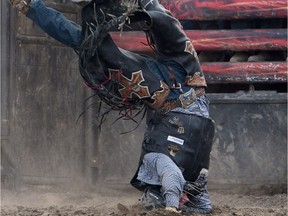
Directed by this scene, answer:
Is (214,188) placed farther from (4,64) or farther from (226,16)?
(4,64)

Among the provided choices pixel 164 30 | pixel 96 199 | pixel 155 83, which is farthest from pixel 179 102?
pixel 96 199

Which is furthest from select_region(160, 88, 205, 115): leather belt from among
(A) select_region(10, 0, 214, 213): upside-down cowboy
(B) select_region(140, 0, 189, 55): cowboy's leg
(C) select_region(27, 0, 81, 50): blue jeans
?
(C) select_region(27, 0, 81, 50): blue jeans

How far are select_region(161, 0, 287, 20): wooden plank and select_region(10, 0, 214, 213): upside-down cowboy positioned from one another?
2.14 metres

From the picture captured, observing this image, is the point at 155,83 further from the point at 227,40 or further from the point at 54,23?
the point at 227,40

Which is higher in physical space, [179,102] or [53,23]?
[53,23]

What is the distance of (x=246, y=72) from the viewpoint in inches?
373

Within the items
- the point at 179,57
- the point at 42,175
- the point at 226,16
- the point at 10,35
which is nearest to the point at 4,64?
the point at 10,35

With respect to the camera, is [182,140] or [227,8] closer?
[182,140]

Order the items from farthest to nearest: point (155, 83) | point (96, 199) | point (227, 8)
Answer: point (227, 8) < point (96, 199) < point (155, 83)

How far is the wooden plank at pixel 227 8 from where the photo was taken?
944 centimetres

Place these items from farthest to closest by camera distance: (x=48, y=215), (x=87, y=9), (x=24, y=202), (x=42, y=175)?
(x=42, y=175), (x=24, y=202), (x=48, y=215), (x=87, y=9)

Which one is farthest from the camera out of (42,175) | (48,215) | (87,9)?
(42,175)

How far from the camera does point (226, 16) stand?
9.48m

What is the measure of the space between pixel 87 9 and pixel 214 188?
313 centimetres
